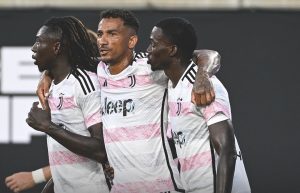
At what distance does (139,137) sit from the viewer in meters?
5.63

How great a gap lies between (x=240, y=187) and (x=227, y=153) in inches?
14.4

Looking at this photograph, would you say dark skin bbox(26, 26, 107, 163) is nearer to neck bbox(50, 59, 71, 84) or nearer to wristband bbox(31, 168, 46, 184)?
neck bbox(50, 59, 71, 84)

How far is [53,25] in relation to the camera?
5.95 metres

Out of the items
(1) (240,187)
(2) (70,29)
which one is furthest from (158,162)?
(2) (70,29)

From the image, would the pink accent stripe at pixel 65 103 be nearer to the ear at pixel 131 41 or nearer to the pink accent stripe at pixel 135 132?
the pink accent stripe at pixel 135 132

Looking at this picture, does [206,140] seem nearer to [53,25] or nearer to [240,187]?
[240,187]

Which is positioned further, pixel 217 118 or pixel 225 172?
pixel 217 118

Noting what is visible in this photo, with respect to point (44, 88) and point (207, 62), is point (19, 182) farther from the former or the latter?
point (207, 62)

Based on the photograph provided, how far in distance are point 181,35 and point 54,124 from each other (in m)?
0.95

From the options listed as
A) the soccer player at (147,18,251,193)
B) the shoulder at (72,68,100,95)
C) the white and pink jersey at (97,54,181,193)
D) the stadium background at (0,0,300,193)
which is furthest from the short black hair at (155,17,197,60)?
the stadium background at (0,0,300,193)

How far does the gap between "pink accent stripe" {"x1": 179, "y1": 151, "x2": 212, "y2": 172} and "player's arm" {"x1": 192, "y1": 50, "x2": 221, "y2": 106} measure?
30 cm

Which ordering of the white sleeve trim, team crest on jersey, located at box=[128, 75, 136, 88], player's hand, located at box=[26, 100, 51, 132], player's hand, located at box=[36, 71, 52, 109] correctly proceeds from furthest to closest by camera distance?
player's hand, located at box=[36, 71, 52, 109] < team crest on jersey, located at box=[128, 75, 136, 88] < player's hand, located at box=[26, 100, 51, 132] < the white sleeve trim

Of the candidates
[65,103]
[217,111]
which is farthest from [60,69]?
[217,111]

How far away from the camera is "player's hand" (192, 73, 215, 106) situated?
17.0 ft
